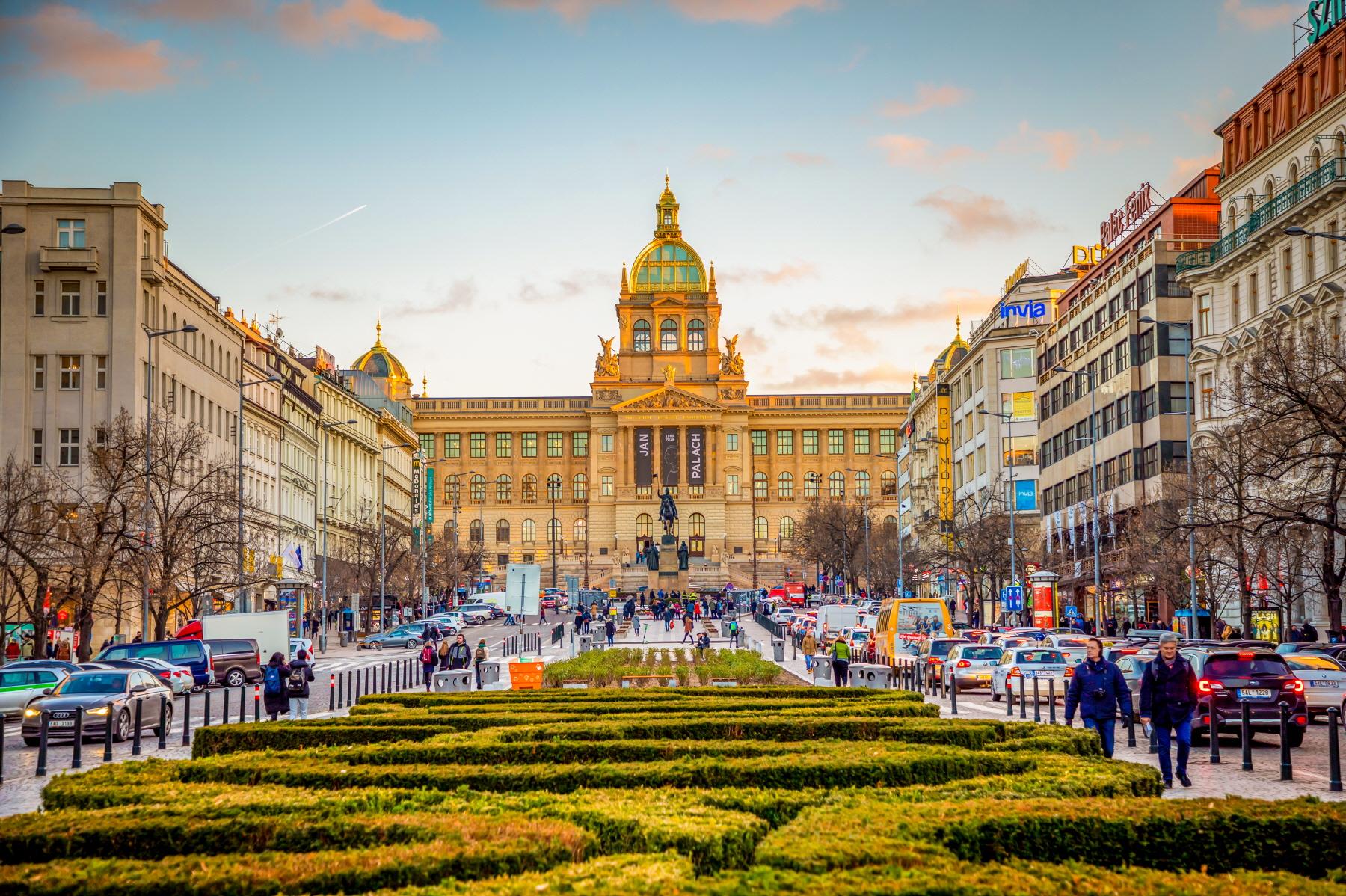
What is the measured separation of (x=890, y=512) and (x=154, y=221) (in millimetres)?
123883

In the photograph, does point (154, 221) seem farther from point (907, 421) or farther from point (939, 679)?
point (907, 421)

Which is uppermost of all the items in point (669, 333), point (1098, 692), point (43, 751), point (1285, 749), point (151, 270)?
point (669, 333)

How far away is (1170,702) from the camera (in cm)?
1972

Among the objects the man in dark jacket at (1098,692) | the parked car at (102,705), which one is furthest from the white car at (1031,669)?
the parked car at (102,705)

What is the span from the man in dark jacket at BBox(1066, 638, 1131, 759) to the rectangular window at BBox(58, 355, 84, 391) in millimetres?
58345

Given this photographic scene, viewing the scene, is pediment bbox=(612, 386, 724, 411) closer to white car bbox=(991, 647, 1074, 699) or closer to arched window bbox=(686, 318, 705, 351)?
arched window bbox=(686, 318, 705, 351)

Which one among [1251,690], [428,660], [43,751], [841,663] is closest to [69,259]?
[428,660]

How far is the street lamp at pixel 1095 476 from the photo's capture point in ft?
228

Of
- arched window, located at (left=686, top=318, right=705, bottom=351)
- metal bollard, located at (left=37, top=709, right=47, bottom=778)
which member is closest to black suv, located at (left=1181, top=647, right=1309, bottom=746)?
metal bollard, located at (left=37, top=709, right=47, bottom=778)

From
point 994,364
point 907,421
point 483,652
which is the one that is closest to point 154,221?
point 483,652

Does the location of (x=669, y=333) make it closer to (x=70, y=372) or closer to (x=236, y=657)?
(x=70, y=372)

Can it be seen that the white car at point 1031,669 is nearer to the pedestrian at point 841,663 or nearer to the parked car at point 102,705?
the pedestrian at point 841,663

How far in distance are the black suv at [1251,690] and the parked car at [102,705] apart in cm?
1710

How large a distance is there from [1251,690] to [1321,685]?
5.47 meters
